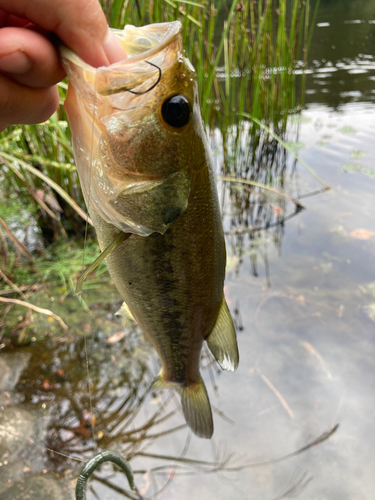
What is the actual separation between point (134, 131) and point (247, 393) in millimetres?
2098

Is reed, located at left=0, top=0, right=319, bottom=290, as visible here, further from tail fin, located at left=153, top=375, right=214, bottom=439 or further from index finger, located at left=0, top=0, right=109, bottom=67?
index finger, located at left=0, top=0, right=109, bottom=67

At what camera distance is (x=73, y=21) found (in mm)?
696

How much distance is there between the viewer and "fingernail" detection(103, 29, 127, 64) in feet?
2.58

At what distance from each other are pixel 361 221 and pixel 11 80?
397cm

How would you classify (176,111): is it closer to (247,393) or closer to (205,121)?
(247,393)

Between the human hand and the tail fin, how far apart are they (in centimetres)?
112

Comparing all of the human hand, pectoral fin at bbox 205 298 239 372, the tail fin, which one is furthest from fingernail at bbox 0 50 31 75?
the tail fin

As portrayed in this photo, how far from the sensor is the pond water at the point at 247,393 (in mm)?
2010

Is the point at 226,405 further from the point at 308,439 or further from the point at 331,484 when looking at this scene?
the point at 331,484

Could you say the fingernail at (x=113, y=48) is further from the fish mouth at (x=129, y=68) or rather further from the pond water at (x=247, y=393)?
the pond water at (x=247, y=393)

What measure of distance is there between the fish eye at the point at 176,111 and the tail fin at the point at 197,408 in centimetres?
100

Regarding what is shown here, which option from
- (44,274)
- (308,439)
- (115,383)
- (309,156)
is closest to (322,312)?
(308,439)

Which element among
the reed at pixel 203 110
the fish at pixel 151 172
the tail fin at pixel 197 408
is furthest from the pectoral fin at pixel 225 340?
the reed at pixel 203 110

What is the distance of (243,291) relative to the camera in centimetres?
322
